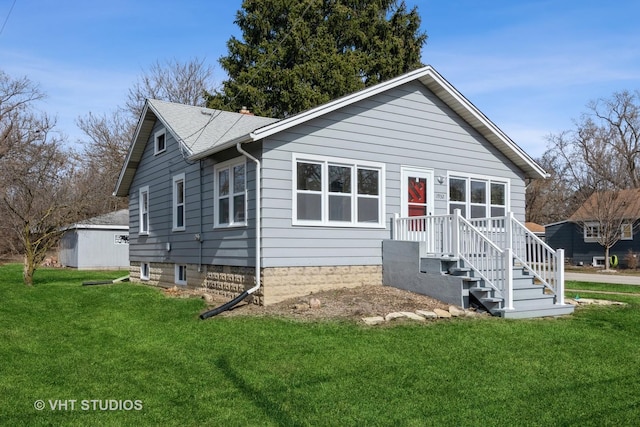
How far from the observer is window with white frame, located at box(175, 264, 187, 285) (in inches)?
589

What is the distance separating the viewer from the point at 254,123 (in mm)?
15688

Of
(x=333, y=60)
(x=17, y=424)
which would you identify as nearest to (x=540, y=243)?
(x=17, y=424)

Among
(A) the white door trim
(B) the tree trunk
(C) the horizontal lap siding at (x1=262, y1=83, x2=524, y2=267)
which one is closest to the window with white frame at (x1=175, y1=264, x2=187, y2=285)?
(B) the tree trunk

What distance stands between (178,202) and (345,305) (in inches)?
264

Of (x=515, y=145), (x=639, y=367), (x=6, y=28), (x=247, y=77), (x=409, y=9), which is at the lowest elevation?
(x=639, y=367)

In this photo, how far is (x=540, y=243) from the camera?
1068cm

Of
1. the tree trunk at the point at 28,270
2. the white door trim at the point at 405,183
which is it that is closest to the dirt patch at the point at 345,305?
the white door trim at the point at 405,183

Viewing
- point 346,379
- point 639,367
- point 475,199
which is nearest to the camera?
point 346,379

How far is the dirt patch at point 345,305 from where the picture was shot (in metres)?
9.71

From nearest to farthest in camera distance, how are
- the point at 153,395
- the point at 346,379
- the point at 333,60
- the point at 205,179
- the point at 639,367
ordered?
the point at 153,395 < the point at 346,379 < the point at 639,367 < the point at 205,179 < the point at 333,60

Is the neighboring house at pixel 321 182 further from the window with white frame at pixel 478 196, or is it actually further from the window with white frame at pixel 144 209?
the window with white frame at pixel 144 209

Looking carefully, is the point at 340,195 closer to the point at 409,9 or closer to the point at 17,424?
the point at 17,424

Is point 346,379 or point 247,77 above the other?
point 247,77

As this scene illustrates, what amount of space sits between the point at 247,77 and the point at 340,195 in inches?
738
